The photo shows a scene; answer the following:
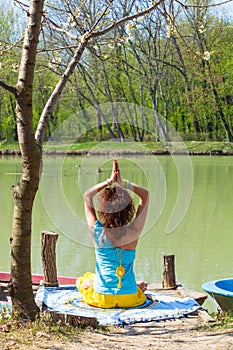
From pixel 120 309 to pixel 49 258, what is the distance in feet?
3.47

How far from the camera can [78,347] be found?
3908mm

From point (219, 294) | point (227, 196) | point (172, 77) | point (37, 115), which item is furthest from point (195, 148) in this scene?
point (219, 294)

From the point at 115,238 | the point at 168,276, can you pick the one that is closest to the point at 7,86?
the point at 115,238

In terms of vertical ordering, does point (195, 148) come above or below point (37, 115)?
below

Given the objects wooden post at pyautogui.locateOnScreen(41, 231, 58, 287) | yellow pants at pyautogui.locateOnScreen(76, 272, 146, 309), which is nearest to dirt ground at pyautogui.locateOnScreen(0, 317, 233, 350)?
yellow pants at pyautogui.locateOnScreen(76, 272, 146, 309)

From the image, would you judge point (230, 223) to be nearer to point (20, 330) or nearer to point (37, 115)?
point (20, 330)

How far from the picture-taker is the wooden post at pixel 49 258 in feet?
19.2

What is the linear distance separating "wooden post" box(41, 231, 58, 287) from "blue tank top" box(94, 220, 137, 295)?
763 mm

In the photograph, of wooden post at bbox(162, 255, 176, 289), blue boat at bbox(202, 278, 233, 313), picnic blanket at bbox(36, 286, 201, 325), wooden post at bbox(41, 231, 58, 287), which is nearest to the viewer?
picnic blanket at bbox(36, 286, 201, 325)

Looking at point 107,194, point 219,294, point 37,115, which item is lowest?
point 219,294

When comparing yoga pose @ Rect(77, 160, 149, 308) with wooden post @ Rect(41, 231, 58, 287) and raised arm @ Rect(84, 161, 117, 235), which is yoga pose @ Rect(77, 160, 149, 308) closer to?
raised arm @ Rect(84, 161, 117, 235)

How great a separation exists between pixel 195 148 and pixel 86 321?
99.1 ft

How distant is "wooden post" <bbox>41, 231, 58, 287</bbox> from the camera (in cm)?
585

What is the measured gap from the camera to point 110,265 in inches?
203
